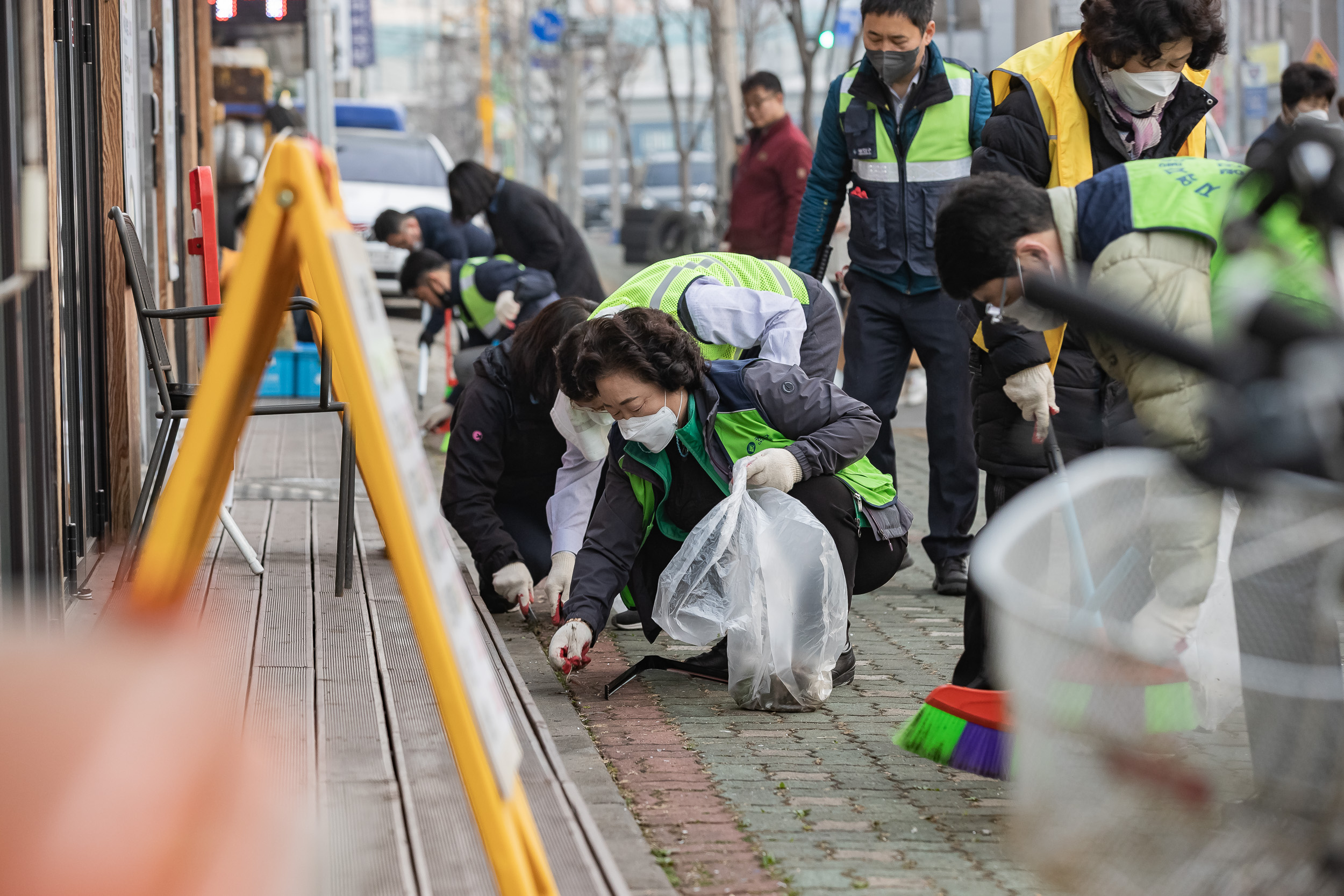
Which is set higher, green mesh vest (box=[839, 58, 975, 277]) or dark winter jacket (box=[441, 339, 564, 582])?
green mesh vest (box=[839, 58, 975, 277])

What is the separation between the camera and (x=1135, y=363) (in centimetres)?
262

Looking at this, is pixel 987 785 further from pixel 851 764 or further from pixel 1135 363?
pixel 1135 363

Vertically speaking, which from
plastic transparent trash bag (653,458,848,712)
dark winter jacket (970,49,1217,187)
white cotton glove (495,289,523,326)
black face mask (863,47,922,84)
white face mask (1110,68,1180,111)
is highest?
black face mask (863,47,922,84)

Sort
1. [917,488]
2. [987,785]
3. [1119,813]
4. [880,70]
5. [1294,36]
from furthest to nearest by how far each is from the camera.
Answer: [1294,36], [917,488], [880,70], [987,785], [1119,813]

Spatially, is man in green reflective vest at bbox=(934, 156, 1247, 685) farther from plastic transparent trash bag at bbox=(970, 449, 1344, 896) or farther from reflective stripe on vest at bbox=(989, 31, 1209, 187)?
reflective stripe on vest at bbox=(989, 31, 1209, 187)

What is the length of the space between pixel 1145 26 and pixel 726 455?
1475mm

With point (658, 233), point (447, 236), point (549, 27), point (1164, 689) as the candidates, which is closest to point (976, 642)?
point (1164, 689)

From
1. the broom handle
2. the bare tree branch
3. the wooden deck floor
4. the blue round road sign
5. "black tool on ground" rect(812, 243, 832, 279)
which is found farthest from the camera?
the blue round road sign

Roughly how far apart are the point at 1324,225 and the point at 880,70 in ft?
11.7

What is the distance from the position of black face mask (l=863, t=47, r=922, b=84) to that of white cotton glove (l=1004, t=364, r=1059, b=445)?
2.01m

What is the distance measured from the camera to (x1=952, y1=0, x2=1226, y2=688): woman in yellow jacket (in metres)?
3.60

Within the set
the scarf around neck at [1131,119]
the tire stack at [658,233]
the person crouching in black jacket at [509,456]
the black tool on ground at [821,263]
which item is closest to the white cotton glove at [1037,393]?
the scarf around neck at [1131,119]

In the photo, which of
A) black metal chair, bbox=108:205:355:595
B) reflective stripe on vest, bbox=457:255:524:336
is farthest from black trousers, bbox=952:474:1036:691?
reflective stripe on vest, bbox=457:255:524:336

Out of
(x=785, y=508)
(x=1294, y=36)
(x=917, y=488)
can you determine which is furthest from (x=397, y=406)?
(x=1294, y=36)
